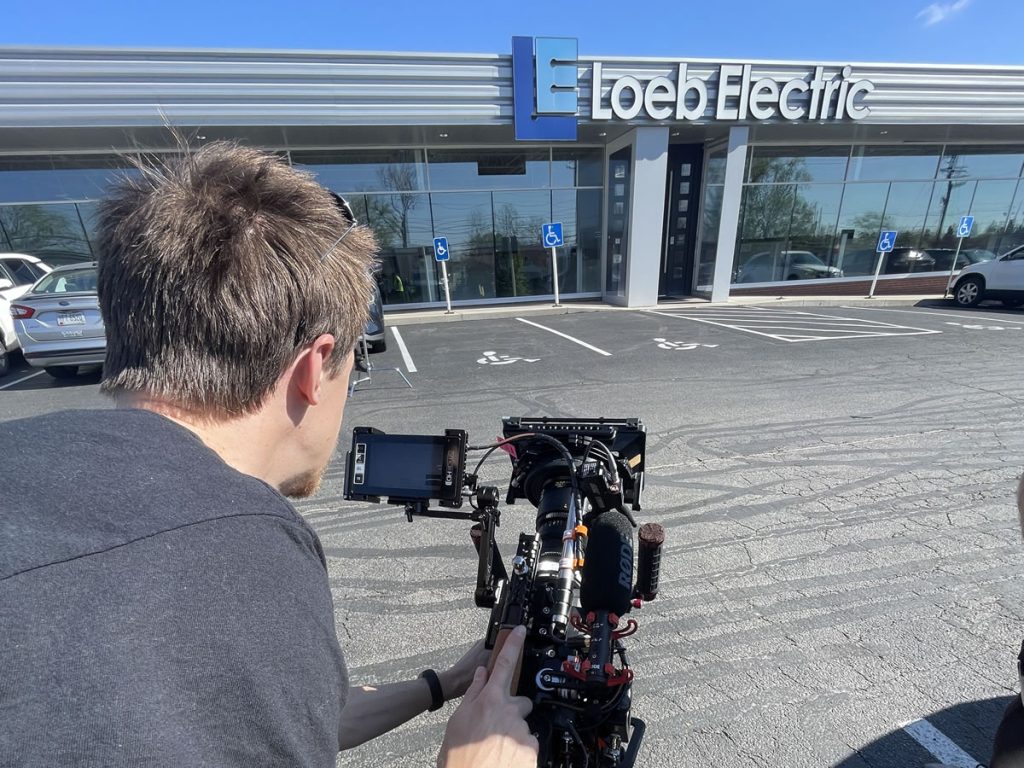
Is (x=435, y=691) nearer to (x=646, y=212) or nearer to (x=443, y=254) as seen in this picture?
(x=443, y=254)

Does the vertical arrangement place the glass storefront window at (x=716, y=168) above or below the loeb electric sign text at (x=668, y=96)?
below

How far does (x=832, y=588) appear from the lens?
2.73 metres

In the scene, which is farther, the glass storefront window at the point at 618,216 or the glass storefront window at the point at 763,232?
the glass storefront window at the point at 763,232

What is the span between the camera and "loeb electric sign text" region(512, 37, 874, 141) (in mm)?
11227

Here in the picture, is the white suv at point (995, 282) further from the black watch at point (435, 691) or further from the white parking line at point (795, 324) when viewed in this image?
the black watch at point (435, 691)

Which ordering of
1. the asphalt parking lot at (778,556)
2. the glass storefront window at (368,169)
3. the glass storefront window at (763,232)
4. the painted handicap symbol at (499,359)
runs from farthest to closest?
the glass storefront window at (763,232), the glass storefront window at (368,169), the painted handicap symbol at (499,359), the asphalt parking lot at (778,556)

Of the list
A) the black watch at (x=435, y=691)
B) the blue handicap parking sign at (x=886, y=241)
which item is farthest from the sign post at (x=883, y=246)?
the black watch at (x=435, y=691)

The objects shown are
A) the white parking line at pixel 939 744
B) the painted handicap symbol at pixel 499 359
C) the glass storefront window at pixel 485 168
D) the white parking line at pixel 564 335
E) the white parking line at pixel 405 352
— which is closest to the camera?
the white parking line at pixel 939 744

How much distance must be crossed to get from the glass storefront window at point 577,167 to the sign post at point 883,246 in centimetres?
863

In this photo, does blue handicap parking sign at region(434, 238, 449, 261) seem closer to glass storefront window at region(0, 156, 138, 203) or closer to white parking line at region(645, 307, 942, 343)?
white parking line at region(645, 307, 942, 343)

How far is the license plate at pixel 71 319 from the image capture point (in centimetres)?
A: 661

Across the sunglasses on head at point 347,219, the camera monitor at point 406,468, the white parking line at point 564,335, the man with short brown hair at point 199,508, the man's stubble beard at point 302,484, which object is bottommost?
the white parking line at point 564,335

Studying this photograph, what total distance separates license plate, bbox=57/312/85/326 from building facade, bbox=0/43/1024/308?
4.72m

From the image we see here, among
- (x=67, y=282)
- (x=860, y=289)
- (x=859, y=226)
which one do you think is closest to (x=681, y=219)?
(x=859, y=226)
